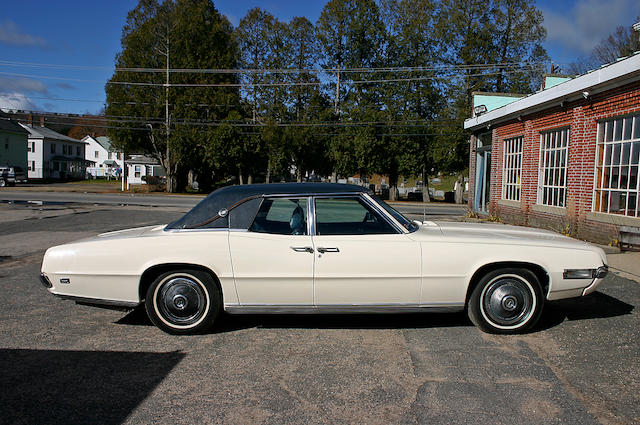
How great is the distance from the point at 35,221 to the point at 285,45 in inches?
1274

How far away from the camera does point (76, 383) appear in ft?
11.9

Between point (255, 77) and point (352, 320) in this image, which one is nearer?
point (352, 320)

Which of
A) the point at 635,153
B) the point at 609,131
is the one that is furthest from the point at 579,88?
the point at 635,153

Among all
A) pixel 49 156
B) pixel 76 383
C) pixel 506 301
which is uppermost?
pixel 49 156

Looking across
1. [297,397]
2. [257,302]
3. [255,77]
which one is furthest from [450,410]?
[255,77]

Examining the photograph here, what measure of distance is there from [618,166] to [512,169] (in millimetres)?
5469

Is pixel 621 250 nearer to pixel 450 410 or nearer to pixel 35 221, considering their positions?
pixel 450 410

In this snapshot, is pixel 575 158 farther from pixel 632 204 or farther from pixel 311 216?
pixel 311 216

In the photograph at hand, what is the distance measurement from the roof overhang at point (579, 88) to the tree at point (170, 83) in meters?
29.5

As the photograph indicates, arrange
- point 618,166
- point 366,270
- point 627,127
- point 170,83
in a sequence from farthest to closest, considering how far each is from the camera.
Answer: point 170,83 → point 618,166 → point 627,127 → point 366,270

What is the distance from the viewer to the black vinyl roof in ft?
15.7

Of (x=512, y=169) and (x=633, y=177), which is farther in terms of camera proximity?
(x=512, y=169)

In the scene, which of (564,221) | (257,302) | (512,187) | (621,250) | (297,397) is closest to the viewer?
(297,397)

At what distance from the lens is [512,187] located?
49.7 ft
